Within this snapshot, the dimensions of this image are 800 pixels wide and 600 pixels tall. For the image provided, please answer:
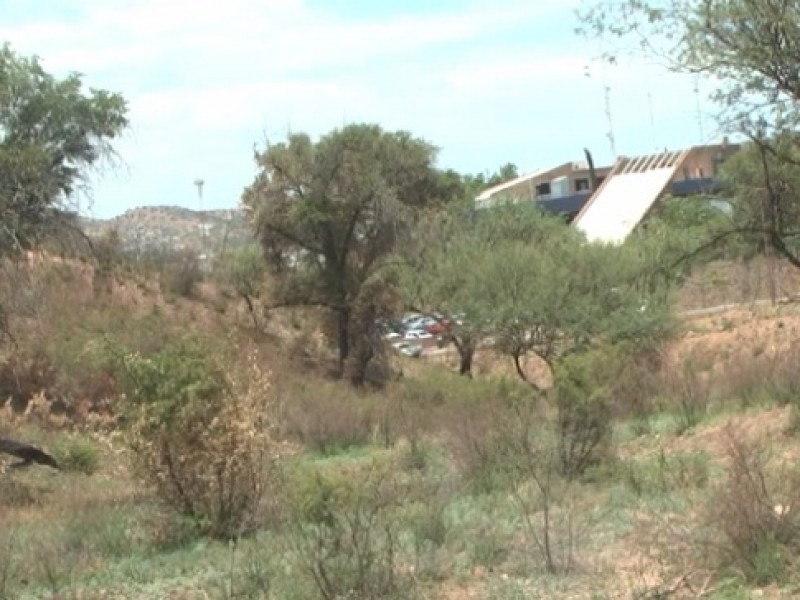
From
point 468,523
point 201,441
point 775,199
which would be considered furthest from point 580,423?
point 201,441

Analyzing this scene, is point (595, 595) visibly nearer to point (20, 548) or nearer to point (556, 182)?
point (20, 548)

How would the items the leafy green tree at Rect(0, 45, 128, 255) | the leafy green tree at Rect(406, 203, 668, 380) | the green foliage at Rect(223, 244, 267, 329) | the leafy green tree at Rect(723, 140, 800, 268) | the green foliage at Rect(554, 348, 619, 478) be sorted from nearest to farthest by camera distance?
the leafy green tree at Rect(723, 140, 800, 268) < the green foliage at Rect(554, 348, 619, 478) < the leafy green tree at Rect(0, 45, 128, 255) < the leafy green tree at Rect(406, 203, 668, 380) < the green foliage at Rect(223, 244, 267, 329)

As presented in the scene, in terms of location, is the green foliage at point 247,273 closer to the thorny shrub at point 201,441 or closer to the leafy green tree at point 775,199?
the leafy green tree at point 775,199

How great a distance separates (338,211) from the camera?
142 ft

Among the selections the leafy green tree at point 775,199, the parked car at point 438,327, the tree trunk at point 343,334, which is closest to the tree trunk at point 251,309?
the tree trunk at point 343,334

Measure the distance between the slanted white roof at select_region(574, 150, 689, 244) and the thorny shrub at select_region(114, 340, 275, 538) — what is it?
80542 mm

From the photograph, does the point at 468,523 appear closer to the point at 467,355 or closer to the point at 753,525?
the point at 753,525

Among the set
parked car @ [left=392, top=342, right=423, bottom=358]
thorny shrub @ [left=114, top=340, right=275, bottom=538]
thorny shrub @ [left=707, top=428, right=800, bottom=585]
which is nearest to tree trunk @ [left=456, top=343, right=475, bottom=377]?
parked car @ [left=392, top=342, right=423, bottom=358]

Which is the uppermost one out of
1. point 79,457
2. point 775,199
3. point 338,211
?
point 338,211

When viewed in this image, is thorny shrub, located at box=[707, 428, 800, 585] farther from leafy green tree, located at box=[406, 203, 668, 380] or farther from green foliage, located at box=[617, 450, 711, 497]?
leafy green tree, located at box=[406, 203, 668, 380]

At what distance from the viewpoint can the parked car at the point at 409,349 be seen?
162 ft

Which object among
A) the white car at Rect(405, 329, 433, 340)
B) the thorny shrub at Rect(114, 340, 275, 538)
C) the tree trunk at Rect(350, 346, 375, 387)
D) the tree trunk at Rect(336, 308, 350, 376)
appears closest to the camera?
the thorny shrub at Rect(114, 340, 275, 538)

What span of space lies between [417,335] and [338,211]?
1197 cm

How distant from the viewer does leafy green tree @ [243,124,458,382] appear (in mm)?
43188
